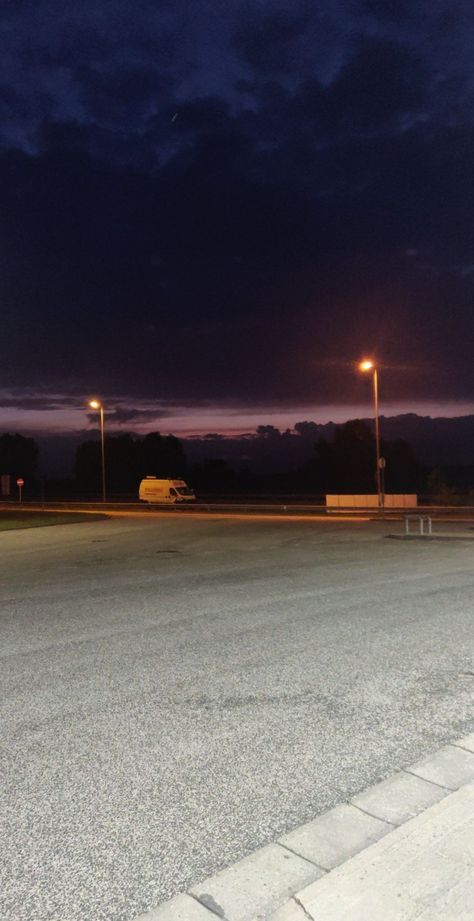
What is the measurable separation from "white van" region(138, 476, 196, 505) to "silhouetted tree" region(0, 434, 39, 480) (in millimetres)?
99680

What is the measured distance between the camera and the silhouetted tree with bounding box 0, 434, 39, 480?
148375mm

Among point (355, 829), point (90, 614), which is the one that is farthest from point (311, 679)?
point (90, 614)

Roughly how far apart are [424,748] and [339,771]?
2.65 feet

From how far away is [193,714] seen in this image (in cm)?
615

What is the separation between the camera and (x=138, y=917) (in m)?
3.32

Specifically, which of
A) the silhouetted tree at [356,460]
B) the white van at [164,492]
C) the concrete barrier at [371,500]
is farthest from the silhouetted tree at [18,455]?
the concrete barrier at [371,500]

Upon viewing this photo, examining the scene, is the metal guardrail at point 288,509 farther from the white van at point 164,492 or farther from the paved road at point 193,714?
the paved road at point 193,714

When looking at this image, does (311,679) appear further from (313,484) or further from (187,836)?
(313,484)

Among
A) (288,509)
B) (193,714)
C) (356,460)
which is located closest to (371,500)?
(288,509)

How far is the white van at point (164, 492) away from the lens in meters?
51.7

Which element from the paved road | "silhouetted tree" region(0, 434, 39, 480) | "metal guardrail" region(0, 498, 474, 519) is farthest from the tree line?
the paved road

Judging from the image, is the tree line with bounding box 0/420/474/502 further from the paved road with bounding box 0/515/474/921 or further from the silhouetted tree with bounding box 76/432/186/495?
the paved road with bounding box 0/515/474/921

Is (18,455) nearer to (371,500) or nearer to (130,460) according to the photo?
(130,460)

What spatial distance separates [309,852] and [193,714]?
247 centimetres
